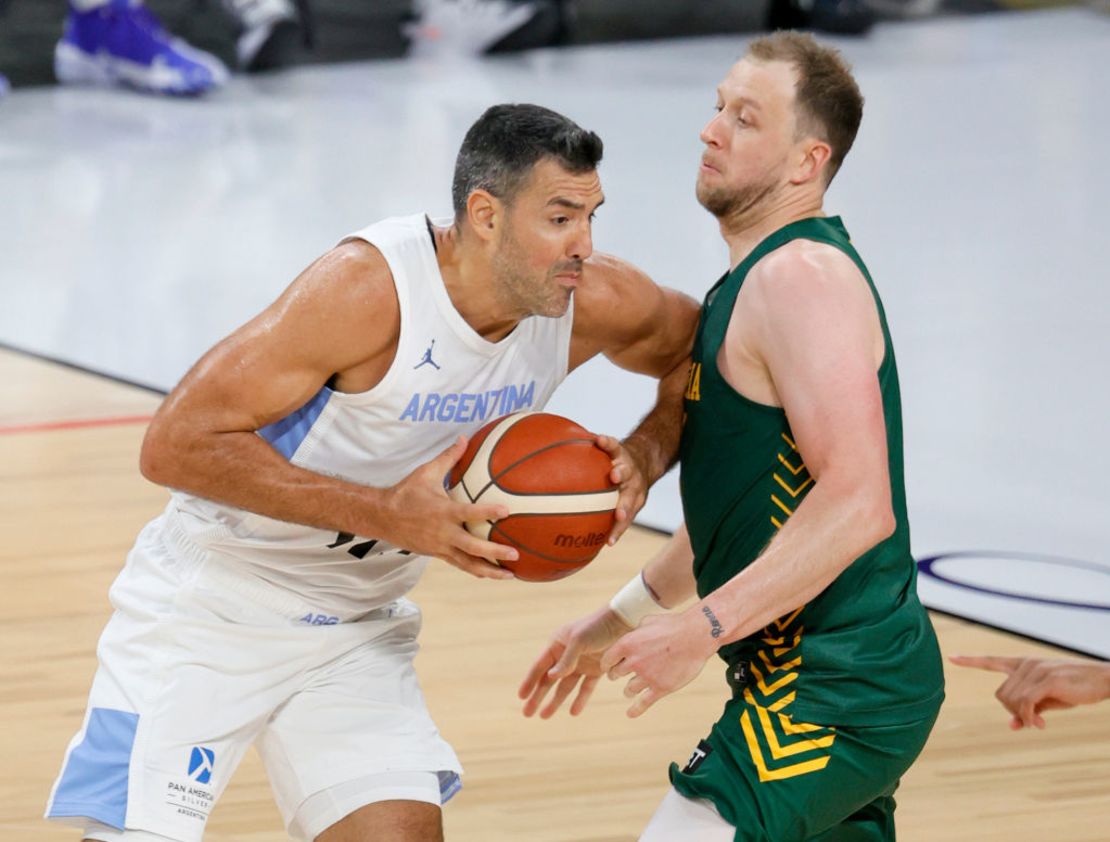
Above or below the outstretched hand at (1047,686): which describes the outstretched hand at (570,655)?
below

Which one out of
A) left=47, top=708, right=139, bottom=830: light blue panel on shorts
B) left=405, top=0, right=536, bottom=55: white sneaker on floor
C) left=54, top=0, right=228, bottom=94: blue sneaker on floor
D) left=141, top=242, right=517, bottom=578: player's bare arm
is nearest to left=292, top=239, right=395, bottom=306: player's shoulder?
left=141, top=242, right=517, bottom=578: player's bare arm

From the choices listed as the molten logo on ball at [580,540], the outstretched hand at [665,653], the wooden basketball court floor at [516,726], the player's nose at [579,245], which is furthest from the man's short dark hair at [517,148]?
the wooden basketball court floor at [516,726]

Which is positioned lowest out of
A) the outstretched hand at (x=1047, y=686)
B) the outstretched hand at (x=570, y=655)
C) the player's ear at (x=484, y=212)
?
the outstretched hand at (x=570, y=655)

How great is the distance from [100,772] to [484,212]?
1219mm

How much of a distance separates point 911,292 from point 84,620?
4.72 m

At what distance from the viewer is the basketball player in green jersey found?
2.98 metres

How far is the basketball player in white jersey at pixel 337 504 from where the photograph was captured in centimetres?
327

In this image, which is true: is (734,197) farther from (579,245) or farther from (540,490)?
(540,490)

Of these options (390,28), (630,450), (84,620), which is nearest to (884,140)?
(390,28)

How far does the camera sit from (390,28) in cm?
1584

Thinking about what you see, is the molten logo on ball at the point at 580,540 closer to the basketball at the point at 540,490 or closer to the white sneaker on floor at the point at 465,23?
the basketball at the point at 540,490

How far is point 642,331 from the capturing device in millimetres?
3760

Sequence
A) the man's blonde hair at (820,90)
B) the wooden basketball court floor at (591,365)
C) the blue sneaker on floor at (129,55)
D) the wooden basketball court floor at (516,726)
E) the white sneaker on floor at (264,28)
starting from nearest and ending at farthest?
the man's blonde hair at (820,90) → the wooden basketball court floor at (516,726) → the wooden basketball court floor at (591,365) → the blue sneaker on floor at (129,55) → the white sneaker on floor at (264,28)

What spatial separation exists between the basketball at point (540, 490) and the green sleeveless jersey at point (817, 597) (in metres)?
0.21
